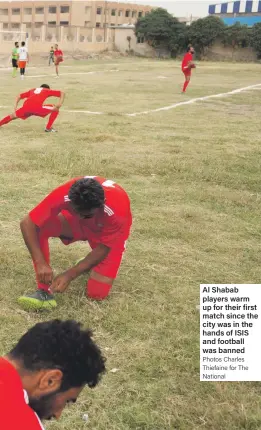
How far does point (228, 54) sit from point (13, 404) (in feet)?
170

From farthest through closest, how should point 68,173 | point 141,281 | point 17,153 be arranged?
point 17,153 < point 68,173 < point 141,281

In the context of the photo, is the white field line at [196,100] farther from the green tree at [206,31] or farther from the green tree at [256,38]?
the green tree at [206,31]

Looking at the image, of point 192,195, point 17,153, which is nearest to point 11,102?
point 17,153

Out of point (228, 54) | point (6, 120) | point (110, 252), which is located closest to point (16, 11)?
point (228, 54)

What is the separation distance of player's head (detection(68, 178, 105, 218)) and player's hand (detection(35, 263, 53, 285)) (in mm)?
480

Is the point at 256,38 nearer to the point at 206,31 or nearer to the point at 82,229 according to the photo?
the point at 206,31

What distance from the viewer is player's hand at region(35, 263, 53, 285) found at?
3.38 m

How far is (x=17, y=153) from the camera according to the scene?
7844 mm

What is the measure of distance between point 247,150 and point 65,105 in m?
6.44

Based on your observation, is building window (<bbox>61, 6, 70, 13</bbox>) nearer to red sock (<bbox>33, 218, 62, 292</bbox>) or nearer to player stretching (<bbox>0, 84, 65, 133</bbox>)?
player stretching (<bbox>0, 84, 65, 133</bbox>)

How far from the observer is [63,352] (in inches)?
60.8

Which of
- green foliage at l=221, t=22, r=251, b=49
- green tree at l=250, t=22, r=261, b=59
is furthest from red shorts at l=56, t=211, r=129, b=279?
green foliage at l=221, t=22, r=251, b=49

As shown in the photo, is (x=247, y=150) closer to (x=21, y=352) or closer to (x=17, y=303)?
(x=17, y=303)

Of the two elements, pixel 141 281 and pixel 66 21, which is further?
pixel 66 21
